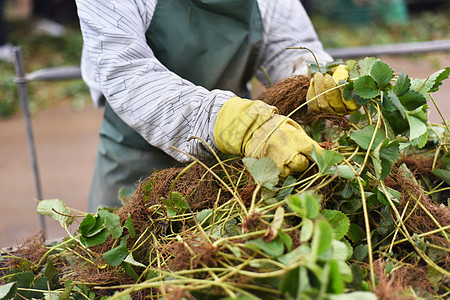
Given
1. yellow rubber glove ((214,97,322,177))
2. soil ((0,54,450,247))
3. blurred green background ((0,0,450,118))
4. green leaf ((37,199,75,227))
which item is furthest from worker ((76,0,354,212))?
blurred green background ((0,0,450,118))

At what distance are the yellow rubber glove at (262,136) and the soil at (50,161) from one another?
163cm

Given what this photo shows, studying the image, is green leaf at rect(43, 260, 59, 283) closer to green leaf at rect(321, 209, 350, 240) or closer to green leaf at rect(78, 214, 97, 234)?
green leaf at rect(78, 214, 97, 234)

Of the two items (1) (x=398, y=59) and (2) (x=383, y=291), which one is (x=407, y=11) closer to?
(1) (x=398, y=59)

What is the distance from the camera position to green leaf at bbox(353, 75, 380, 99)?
2.45ft

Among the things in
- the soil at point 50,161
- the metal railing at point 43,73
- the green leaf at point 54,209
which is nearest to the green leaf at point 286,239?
the green leaf at point 54,209

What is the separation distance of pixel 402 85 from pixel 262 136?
241mm

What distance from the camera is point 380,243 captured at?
0.73 m

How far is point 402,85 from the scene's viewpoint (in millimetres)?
749

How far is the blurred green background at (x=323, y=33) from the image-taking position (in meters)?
4.21

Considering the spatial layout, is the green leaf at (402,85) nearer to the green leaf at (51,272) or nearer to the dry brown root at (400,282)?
the dry brown root at (400,282)

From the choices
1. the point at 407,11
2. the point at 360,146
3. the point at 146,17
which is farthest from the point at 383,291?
the point at 407,11

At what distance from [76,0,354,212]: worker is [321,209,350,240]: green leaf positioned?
102mm

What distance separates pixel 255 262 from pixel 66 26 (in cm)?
567

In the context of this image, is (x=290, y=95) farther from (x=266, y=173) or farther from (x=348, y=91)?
(x=266, y=173)
